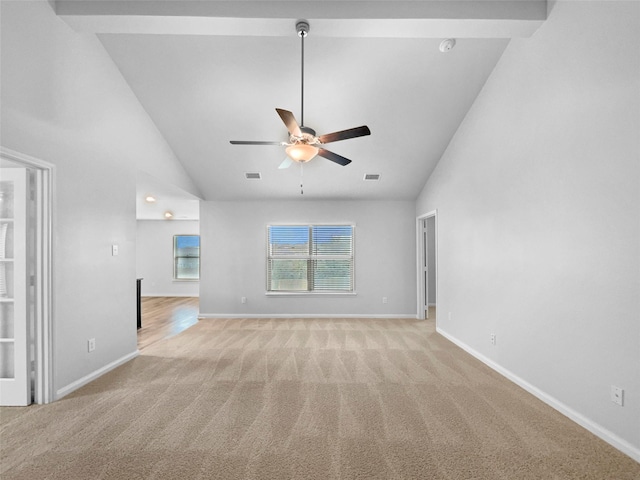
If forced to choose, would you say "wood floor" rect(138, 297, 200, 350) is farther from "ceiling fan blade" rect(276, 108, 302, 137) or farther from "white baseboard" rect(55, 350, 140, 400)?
"ceiling fan blade" rect(276, 108, 302, 137)

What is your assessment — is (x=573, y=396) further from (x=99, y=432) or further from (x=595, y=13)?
(x=99, y=432)

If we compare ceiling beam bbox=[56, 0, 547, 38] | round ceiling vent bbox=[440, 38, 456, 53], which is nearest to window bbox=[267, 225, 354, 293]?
round ceiling vent bbox=[440, 38, 456, 53]

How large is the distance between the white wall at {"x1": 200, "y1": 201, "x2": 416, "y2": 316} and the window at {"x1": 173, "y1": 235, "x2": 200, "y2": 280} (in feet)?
12.3

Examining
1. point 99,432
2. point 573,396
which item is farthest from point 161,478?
point 573,396

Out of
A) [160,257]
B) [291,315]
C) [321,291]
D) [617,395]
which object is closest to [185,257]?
[160,257]

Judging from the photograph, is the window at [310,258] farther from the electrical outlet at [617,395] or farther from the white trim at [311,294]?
the electrical outlet at [617,395]

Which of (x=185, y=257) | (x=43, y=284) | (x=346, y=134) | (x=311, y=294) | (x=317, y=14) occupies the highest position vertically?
(x=317, y=14)

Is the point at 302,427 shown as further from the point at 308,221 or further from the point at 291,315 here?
the point at 308,221

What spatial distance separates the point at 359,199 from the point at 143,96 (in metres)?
3.96

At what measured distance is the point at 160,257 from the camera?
32.1 ft

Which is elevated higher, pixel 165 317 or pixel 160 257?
pixel 160 257

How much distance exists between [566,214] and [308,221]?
4.48 m

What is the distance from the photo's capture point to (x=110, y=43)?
3.32m

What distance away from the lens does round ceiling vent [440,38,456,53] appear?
3222mm
